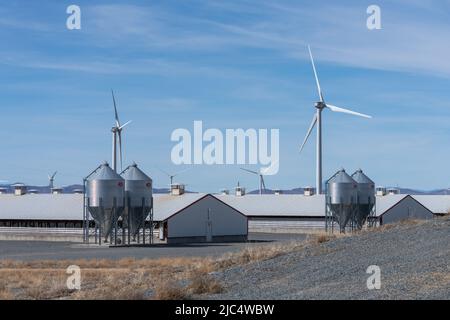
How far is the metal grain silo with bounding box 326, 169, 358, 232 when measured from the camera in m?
63.9

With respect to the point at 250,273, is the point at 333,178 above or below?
above

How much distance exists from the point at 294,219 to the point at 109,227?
90.7ft

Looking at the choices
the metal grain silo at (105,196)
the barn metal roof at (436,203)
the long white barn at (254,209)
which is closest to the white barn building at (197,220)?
the long white barn at (254,209)

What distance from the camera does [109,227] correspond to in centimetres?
5988

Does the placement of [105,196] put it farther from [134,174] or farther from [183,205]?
[183,205]

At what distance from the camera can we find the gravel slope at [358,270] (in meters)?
18.0

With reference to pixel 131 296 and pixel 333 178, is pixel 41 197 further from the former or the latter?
pixel 131 296

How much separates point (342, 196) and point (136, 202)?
15849 millimetres

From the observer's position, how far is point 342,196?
6394 cm

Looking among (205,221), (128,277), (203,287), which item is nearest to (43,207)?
(205,221)

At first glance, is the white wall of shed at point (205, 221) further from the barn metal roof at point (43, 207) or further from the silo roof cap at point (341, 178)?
the silo roof cap at point (341, 178)

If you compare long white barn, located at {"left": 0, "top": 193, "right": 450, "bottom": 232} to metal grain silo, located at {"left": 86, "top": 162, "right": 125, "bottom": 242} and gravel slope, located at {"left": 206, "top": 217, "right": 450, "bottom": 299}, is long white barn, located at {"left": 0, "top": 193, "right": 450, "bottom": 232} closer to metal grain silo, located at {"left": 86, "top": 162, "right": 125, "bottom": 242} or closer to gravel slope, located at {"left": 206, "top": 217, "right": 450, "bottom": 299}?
metal grain silo, located at {"left": 86, "top": 162, "right": 125, "bottom": 242}
